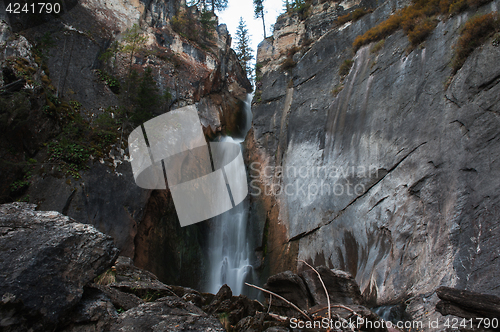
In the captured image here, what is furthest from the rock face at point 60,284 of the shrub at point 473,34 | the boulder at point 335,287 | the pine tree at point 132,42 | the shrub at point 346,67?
the pine tree at point 132,42

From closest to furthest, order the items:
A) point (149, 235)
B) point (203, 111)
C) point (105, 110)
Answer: point (149, 235)
point (105, 110)
point (203, 111)

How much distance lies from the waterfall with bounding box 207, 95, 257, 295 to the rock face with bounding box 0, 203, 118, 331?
10402 mm

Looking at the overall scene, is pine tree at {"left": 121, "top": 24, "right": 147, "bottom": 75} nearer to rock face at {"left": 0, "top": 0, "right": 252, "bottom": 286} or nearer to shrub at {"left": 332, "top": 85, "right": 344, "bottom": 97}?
rock face at {"left": 0, "top": 0, "right": 252, "bottom": 286}

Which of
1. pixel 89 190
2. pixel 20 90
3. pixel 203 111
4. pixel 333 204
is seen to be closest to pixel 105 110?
pixel 20 90

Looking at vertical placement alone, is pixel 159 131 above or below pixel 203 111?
below

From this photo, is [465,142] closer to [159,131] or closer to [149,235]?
[149,235]

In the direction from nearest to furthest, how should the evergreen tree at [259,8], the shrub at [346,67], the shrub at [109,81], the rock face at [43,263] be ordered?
the rock face at [43,263]
the shrub at [346,67]
the shrub at [109,81]
the evergreen tree at [259,8]

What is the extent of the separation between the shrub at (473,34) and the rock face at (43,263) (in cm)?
1052

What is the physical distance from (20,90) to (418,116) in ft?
48.4

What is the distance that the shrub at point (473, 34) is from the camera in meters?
8.21

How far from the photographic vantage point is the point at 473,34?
27.8ft

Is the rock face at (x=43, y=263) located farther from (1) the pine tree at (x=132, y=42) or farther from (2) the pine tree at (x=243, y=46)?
(2) the pine tree at (x=243, y=46)

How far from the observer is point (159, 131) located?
Answer: 15.8 metres

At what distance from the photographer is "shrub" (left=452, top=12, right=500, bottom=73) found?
26.9 ft
